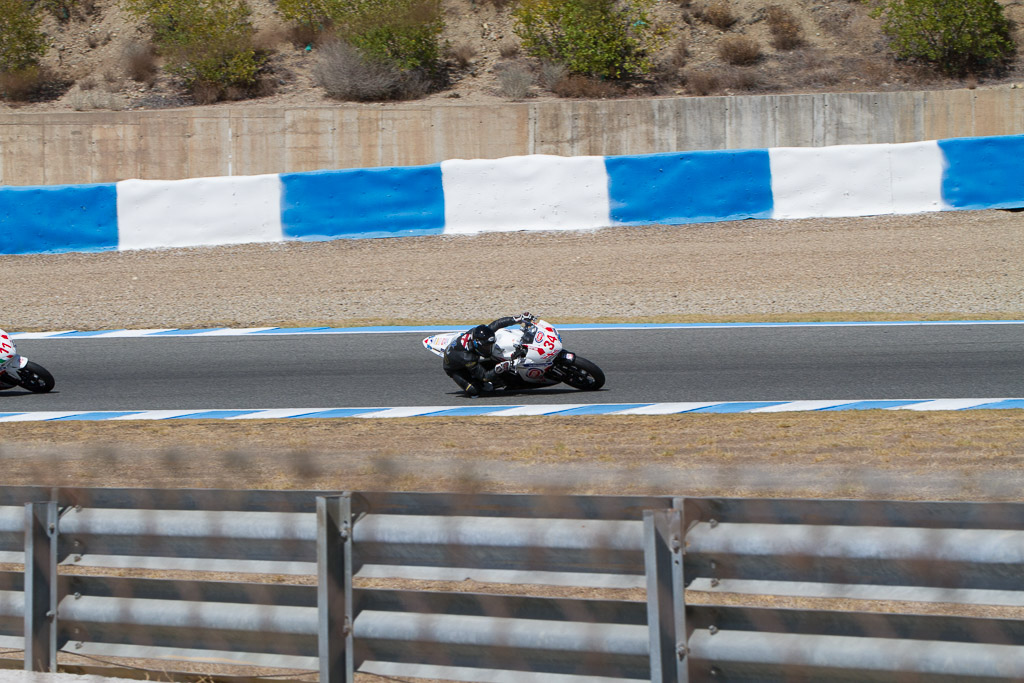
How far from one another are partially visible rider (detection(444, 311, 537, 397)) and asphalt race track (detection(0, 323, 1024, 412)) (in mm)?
236

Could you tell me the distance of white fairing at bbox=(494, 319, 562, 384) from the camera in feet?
32.8

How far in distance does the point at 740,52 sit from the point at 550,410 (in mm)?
18751

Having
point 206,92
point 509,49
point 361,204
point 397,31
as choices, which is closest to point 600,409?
point 361,204

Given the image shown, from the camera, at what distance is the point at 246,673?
158 inches

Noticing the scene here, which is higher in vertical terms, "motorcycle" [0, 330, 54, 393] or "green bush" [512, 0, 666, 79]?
"green bush" [512, 0, 666, 79]

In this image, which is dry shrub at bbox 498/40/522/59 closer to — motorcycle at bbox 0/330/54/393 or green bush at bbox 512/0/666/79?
green bush at bbox 512/0/666/79

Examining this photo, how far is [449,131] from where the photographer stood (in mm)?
23391

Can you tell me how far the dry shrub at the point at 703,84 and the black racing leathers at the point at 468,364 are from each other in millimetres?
16395

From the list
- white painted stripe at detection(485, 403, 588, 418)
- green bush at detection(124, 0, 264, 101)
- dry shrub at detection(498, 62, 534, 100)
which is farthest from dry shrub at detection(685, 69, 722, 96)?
white painted stripe at detection(485, 403, 588, 418)

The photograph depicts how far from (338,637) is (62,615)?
3.80 feet

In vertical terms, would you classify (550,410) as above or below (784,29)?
below

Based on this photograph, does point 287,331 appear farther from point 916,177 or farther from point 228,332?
point 916,177

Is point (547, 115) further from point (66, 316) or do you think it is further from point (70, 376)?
point (70, 376)

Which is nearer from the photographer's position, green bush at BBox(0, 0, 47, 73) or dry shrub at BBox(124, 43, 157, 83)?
green bush at BBox(0, 0, 47, 73)
